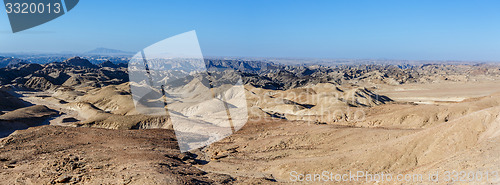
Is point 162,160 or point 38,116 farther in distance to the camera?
point 38,116

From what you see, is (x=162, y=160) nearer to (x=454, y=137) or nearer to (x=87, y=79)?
(x=454, y=137)

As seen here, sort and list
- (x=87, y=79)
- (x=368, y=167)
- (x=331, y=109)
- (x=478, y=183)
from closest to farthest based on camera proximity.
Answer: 1. (x=478, y=183)
2. (x=368, y=167)
3. (x=331, y=109)
4. (x=87, y=79)

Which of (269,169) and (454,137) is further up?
(454,137)

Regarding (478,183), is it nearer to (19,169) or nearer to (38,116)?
(19,169)

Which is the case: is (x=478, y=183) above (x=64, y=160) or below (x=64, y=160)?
above

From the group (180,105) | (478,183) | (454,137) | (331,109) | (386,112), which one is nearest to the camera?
(478,183)

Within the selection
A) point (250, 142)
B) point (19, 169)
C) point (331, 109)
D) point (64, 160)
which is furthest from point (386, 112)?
point (19, 169)

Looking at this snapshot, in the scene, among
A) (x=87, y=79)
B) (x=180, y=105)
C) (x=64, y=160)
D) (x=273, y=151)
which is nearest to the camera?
(x=64, y=160)

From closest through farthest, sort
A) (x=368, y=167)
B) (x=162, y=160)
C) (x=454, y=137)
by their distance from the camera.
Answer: (x=454, y=137) → (x=368, y=167) → (x=162, y=160)

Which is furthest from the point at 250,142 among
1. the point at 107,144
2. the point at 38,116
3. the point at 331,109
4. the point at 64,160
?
the point at 38,116
